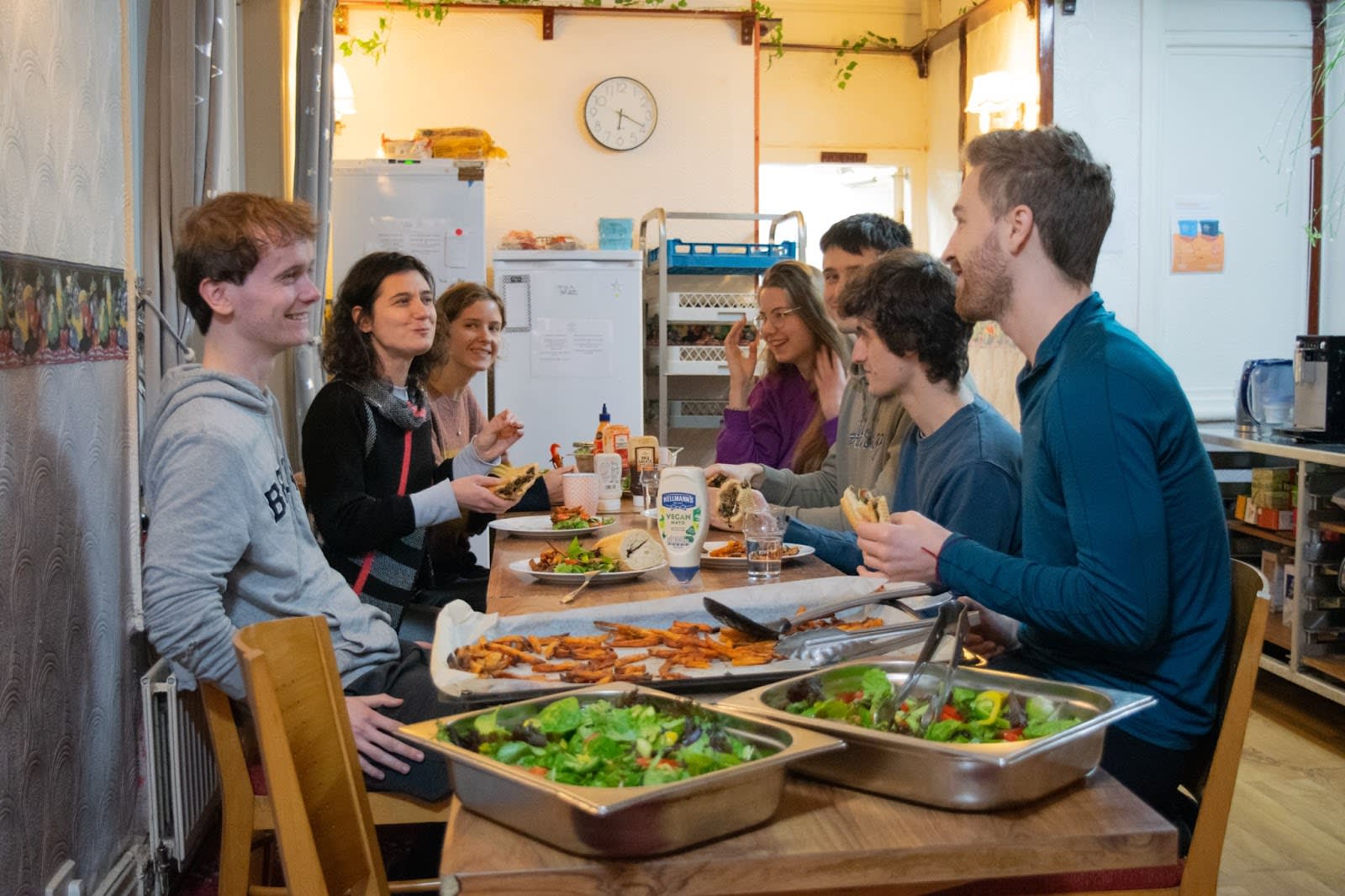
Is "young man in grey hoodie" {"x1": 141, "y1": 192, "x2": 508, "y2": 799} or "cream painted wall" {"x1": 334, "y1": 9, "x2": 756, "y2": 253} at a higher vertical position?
"cream painted wall" {"x1": 334, "y1": 9, "x2": 756, "y2": 253}

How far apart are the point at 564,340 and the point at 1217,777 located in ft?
16.0

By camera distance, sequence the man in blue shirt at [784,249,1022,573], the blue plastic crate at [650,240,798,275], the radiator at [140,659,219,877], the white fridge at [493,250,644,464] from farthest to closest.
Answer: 1. the blue plastic crate at [650,240,798,275]
2. the white fridge at [493,250,644,464]
3. the radiator at [140,659,219,877]
4. the man in blue shirt at [784,249,1022,573]

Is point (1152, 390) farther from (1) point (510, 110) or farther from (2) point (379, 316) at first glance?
(1) point (510, 110)

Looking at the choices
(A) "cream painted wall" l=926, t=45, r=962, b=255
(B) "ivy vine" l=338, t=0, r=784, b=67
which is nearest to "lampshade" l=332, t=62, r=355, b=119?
(B) "ivy vine" l=338, t=0, r=784, b=67

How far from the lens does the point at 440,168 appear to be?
5.69 meters

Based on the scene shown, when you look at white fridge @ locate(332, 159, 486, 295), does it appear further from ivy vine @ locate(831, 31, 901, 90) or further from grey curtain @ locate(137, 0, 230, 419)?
ivy vine @ locate(831, 31, 901, 90)

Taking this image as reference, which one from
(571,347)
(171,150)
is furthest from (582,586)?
(571,347)

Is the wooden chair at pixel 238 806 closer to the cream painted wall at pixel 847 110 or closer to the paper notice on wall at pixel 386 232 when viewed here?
the paper notice on wall at pixel 386 232

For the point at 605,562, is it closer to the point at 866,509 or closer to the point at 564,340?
the point at 866,509

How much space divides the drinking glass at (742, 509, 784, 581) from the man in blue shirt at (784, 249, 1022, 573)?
0.75 feet

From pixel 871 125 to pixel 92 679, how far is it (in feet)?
21.1

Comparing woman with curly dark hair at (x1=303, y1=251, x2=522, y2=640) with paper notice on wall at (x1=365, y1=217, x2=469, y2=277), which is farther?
paper notice on wall at (x1=365, y1=217, x2=469, y2=277)

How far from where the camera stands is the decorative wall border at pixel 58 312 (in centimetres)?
191

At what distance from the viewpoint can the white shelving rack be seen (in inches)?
250
